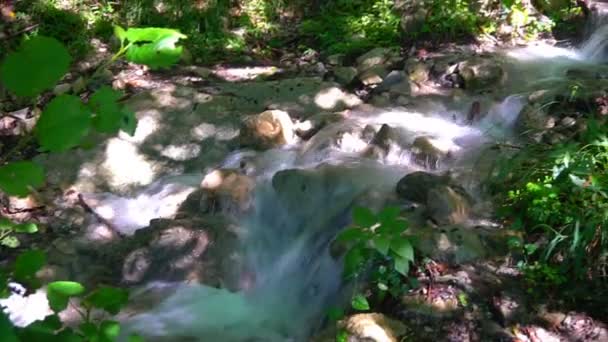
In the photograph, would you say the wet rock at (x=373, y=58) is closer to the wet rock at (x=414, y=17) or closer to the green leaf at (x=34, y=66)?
the wet rock at (x=414, y=17)

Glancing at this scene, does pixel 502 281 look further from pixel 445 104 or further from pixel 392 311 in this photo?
pixel 445 104

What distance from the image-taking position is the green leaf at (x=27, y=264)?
3.87 feet

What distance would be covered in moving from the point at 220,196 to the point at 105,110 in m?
3.81

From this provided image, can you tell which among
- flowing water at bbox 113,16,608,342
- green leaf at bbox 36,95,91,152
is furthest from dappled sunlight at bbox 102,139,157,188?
green leaf at bbox 36,95,91,152

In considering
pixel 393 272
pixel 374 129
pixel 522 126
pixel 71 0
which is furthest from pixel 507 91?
pixel 71 0

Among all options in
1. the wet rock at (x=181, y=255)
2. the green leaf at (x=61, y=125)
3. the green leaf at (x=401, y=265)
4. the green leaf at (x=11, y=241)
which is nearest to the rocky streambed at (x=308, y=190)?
the wet rock at (x=181, y=255)

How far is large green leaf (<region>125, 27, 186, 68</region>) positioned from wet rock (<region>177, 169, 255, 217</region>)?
3828mm

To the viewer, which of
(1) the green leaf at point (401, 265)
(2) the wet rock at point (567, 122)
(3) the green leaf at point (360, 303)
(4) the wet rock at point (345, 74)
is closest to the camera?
(1) the green leaf at point (401, 265)

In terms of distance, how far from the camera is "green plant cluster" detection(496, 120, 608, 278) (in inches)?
130

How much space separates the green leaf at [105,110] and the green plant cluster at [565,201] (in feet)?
9.36

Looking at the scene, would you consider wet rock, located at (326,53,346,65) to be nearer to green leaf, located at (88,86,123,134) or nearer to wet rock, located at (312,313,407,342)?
wet rock, located at (312,313,407,342)

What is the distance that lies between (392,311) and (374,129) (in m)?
2.41

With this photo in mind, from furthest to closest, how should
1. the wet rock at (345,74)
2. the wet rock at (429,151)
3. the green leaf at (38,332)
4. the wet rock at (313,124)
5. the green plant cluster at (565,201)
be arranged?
the wet rock at (345,74) < the wet rock at (313,124) < the wet rock at (429,151) < the green plant cluster at (565,201) < the green leaf at (38,332)

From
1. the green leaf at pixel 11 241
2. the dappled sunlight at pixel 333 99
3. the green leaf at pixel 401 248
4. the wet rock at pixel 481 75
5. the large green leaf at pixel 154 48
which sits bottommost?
the dappled sunlight at pixel 333 99
